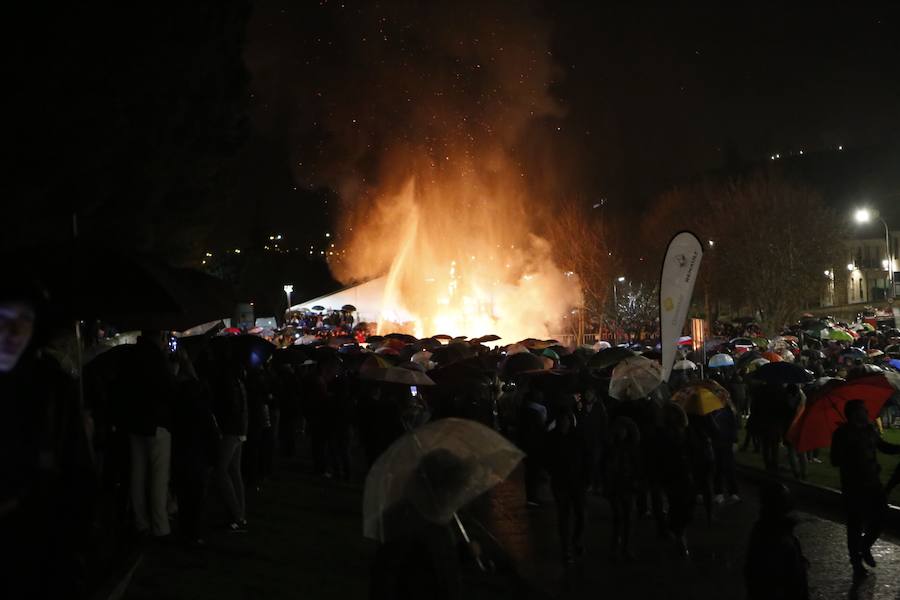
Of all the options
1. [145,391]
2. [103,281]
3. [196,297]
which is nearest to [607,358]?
[196,297]

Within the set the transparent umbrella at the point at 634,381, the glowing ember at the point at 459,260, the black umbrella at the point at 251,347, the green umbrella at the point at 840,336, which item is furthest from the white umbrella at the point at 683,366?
the glowing ember at the point at 459,260

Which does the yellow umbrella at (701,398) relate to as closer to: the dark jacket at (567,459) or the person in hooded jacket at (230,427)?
the dark jacket at (567,459)

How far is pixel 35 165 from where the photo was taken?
1888cm

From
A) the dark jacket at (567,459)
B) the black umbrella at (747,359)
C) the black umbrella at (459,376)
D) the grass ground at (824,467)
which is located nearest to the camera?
the dark jacket at (567,459)

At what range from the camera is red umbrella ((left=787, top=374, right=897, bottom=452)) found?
946 centimetres

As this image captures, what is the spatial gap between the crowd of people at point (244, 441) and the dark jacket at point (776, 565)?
0.07 ft

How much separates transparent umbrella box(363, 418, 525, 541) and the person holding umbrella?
14.5 feet

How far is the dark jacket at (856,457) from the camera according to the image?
796 centimetres

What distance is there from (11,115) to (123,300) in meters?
12.9

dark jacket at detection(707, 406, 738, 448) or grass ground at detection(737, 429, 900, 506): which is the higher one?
Answer: dark jacket at detection(707, 406, 738, 448)

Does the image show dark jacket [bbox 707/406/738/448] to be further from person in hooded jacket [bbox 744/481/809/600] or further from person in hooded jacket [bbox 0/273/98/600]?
person in hooded jacket [bbox 0/273/98/600]

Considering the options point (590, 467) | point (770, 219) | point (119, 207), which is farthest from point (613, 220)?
point (590, 467)

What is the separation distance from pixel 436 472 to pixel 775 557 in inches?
78.2

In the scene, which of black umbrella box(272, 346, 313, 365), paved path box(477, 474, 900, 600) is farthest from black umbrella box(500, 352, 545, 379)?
paved path box(477, 474, 900, 600)
